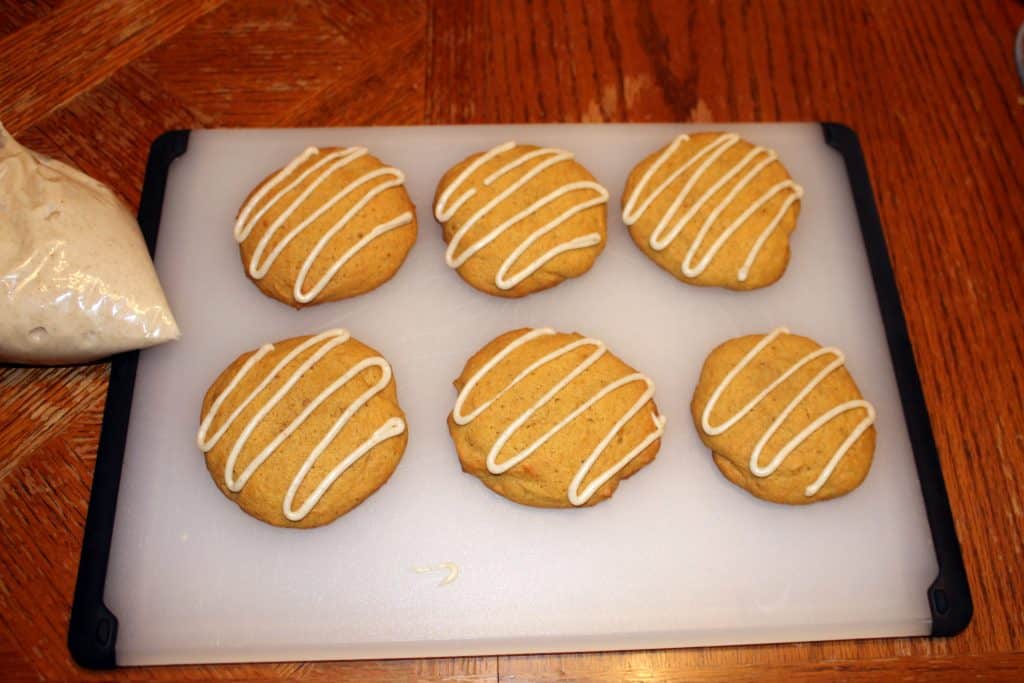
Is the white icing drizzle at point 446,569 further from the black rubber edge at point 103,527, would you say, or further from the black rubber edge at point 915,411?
the black rubber edge at point 915,411

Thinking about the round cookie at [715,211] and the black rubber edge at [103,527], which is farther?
the round cookie at [715,211]

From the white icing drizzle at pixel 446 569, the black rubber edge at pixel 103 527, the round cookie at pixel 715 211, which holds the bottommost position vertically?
the white icing drizzle at pixel 446 569

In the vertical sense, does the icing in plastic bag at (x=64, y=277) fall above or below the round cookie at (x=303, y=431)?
above

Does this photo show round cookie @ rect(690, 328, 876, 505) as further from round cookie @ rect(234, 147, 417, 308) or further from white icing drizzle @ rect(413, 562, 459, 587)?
round cookie @ rect(234, 147, 417, 308)

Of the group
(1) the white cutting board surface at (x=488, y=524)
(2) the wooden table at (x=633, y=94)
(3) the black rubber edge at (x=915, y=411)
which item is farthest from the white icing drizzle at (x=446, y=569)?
(3) the black rubber edge at (x=915, y=411)

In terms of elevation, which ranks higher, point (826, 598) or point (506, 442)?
point (506, 442)

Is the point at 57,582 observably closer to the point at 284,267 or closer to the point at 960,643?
the point at 284,267

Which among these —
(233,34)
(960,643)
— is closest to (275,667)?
(960,643)

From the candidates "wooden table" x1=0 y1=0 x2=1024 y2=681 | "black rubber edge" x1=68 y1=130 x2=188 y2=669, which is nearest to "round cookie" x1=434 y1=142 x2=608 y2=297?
"wooden table" x1=0 y1=0 x2=1024 y2=681
